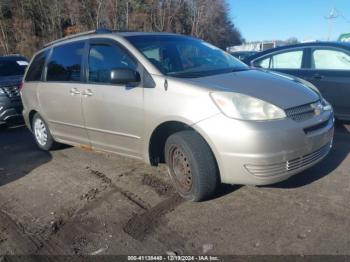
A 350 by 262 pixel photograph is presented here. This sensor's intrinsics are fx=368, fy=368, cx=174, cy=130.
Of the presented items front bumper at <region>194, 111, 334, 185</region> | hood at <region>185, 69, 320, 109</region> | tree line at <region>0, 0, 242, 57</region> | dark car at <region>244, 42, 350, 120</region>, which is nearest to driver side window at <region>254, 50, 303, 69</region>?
dark car at <region>244, 42, 350, 120</region>

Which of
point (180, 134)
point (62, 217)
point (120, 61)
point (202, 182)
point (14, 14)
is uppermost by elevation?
point (14, 14)

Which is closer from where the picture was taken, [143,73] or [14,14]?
[143,73]

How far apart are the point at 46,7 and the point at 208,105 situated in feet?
130

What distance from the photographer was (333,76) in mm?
5973

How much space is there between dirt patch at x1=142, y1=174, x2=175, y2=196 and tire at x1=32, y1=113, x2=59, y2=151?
2.08 meters

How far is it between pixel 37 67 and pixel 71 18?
34.0 m

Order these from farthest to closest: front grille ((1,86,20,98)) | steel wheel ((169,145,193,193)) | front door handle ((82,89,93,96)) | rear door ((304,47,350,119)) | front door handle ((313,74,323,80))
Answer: front grille ((1,86,20,98)), front door handle ((313,74,323,80)), rear door ((304,47,350,119)), front door handle ((82,89,93,96)), steel wheel ((169,145,193,193))

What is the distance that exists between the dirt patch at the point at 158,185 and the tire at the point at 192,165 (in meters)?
0.24

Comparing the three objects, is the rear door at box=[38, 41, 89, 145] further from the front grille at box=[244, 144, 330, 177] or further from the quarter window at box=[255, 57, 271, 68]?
the quarter window at box=[255, 57, 271, 68]

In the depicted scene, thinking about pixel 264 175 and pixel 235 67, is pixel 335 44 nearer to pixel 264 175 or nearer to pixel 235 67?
pixel 235 67

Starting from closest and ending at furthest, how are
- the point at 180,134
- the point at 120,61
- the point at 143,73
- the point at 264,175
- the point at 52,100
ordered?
1. the point at 264,175
2. the point at 180,134
3. the point at 143,73
4. the point at 120,61
5. the point at 52,100

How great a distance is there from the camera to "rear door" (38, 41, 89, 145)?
15.8 ft

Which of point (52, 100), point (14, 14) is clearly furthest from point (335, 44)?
point (14, 14)

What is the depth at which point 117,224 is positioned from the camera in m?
3.41
